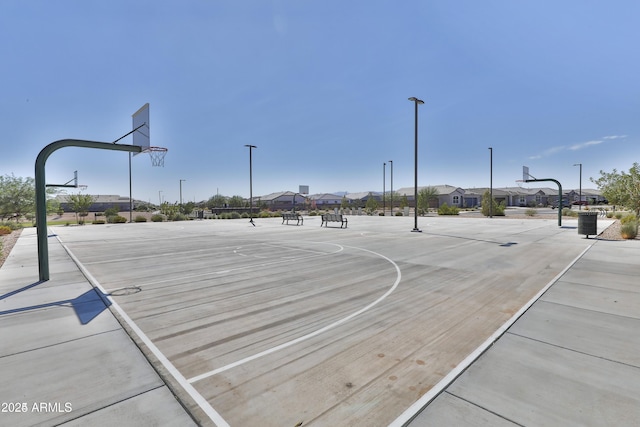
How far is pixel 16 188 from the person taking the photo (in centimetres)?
2688

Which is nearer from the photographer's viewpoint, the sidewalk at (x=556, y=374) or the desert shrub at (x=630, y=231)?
the sidewalk at (x=556, y=374)

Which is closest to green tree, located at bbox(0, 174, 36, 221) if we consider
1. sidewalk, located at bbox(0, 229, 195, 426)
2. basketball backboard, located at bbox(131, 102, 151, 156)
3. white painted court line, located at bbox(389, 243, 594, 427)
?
basketball backboard, located at bbox(131, 102, 151, 156)

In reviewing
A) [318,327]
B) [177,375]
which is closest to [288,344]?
[318,327]

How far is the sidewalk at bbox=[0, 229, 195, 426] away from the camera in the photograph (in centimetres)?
284

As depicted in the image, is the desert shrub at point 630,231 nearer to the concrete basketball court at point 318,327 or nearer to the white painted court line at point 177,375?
the concrete basketball court at point 318,327

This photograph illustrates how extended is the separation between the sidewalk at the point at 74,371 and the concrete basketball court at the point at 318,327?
0.13m

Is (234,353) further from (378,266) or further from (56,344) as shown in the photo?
(378,266)

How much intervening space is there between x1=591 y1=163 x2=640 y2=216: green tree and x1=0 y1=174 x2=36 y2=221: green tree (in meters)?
41.8

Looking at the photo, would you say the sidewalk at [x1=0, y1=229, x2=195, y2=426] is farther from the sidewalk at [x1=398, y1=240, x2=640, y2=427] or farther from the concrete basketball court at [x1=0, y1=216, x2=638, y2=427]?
the sidewalk at [x1=398, y1=240, x2=640, y2=427]

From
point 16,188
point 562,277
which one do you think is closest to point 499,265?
point 562,277

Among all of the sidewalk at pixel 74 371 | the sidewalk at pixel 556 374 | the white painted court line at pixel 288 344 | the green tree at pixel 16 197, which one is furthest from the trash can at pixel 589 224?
the green tree at pixel 16 197

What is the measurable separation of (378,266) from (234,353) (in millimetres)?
5948

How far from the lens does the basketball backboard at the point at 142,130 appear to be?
9625 mm

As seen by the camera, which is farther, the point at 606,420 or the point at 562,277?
the point at 562,277
